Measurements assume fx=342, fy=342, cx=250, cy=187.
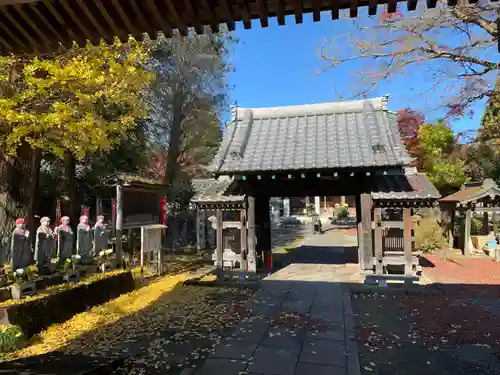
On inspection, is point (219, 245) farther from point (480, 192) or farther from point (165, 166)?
point (165, 166)

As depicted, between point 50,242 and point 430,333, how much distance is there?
8566mm

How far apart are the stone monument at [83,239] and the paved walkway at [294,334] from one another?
16.1ft

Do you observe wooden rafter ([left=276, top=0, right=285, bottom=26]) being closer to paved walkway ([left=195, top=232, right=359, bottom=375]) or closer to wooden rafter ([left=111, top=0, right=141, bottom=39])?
wooden rafter ([left=111, top=0, right=141, bottom=39])

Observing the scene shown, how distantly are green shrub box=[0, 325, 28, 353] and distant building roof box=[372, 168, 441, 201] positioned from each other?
29.5 ft

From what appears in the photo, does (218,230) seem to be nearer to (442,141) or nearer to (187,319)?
(187,319)

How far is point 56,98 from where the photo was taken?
8.02 m

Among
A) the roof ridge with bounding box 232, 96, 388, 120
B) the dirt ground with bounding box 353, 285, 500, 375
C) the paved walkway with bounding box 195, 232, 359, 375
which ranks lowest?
the dirt ground with bounding box 353, 285, 500, 375

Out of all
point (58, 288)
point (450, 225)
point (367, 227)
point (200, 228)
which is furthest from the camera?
point (450, 225)

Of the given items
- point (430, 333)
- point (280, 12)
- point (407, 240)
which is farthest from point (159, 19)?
point (407, 240)

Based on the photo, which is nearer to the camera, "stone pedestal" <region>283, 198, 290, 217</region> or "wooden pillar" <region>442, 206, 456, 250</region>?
"wooden pillar" <region>442, 206, 456, 250</region>

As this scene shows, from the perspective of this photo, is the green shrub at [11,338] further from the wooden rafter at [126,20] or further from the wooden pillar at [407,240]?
the wooden pillar at [407,240]

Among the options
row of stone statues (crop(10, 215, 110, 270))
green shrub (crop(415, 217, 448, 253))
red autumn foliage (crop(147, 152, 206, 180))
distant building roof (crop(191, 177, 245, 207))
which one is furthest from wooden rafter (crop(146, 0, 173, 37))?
red autumn foliage (crop(147, 152, 206, 180))

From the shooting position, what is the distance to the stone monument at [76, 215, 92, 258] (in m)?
9.45

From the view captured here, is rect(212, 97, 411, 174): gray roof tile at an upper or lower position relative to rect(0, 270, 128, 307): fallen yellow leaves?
upper
